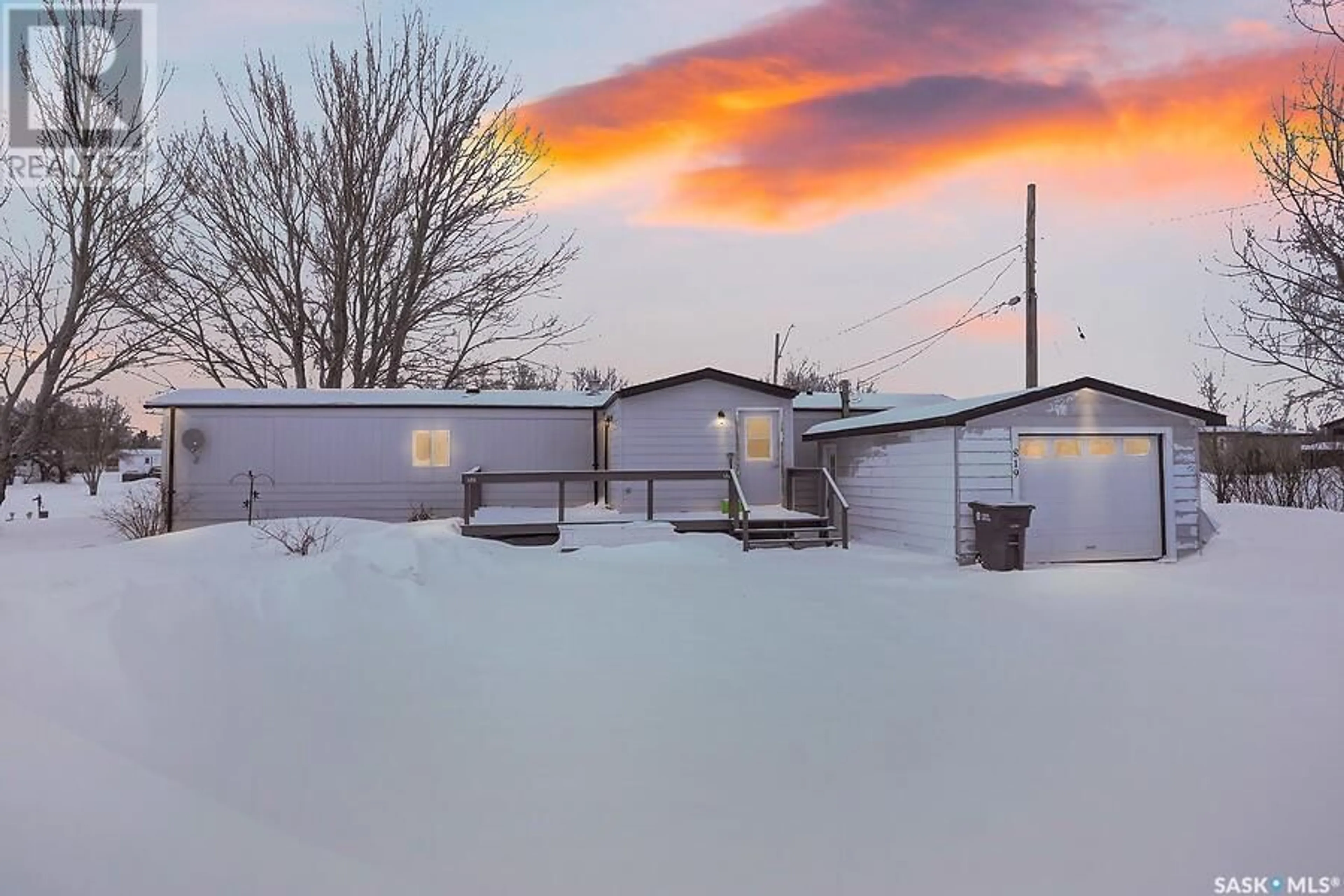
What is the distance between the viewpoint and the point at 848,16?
11.9 m

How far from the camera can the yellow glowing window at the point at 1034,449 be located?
11.2 m

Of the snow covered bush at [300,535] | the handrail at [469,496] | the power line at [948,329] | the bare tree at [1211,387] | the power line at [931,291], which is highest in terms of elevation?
the power line at [931,291]

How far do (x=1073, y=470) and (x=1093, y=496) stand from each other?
1.74 ft

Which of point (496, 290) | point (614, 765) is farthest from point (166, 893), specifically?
point (496, 290)

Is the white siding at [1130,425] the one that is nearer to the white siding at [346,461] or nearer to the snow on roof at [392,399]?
the snow on roof at [392,399]

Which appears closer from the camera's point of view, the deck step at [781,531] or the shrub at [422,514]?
the deck step at [781,531]

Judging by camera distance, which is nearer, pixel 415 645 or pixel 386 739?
pixel 386 739

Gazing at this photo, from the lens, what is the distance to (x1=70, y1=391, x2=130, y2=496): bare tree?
30.5m

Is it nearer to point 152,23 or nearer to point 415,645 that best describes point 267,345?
point 152,23

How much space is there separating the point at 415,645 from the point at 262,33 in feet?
83.1

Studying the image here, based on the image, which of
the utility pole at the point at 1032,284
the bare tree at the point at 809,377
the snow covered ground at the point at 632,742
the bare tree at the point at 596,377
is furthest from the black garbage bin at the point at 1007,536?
the bare tree at the point at 596,377

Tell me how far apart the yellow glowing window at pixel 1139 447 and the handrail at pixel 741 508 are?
20.0 feet

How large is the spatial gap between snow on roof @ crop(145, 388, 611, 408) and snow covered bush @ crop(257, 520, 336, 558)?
4.30 meters

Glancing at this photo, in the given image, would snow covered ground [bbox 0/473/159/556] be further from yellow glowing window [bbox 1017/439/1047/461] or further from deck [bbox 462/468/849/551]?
yellow glowing window [bbox 1017/439/1047/461]
